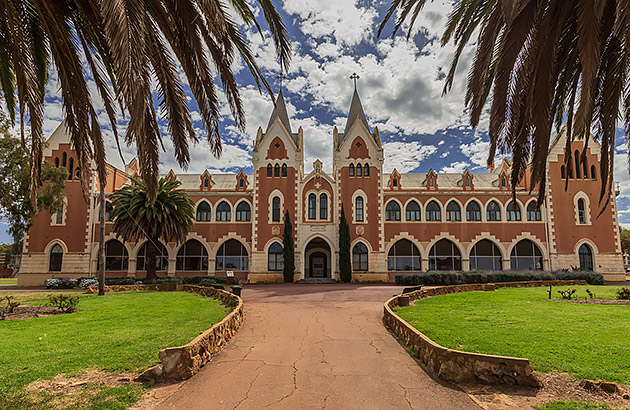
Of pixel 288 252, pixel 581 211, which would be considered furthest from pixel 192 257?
pixel 581 211

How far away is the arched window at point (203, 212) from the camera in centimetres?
3388

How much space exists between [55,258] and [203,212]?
41.7 feet

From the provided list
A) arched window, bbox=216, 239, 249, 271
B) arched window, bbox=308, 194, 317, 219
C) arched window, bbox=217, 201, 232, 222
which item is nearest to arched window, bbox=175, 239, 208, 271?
arched window, bbox=216, 239, 249, 271

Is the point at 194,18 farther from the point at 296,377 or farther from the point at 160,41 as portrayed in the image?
the point at 296,377

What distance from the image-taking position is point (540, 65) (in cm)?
A: 512

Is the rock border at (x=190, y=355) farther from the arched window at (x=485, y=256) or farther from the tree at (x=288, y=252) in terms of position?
the arched window at (x=485, y=256)

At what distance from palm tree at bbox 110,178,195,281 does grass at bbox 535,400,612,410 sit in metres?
25.6

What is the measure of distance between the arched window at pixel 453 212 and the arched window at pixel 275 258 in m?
14.9

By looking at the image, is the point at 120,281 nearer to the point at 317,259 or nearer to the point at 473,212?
the point at 317,259

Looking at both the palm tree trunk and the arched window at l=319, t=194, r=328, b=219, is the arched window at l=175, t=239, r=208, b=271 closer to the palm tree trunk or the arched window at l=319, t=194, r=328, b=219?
the palm tree trunk

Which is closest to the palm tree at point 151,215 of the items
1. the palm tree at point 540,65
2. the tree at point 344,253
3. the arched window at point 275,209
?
the arched window at point 275,209

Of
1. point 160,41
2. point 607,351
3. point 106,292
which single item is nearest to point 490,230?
point 607,351

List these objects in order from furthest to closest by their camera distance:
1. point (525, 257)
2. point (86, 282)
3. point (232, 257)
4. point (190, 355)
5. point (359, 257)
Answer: point (232, 257) < point (525, 257) < point (359, 257) < point (86, 282) < point (190, 355)

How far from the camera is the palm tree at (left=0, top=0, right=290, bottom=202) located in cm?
495
